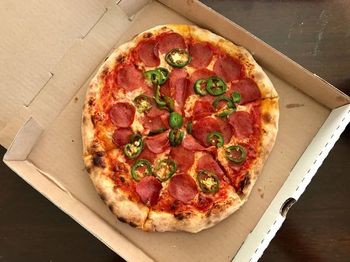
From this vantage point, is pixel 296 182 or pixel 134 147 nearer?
pixel 296 182

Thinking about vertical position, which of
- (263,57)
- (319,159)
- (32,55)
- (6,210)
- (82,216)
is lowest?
(6,210)

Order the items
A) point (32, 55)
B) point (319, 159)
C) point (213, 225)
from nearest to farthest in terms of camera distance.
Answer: point (319, 159), point (213, 225), point (32, 55)

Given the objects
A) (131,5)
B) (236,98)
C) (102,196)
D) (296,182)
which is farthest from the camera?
(131,5)

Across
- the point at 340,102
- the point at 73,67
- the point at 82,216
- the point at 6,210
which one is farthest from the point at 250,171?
the point at 6,210

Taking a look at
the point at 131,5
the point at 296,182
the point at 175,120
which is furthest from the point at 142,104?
the point at 296,182

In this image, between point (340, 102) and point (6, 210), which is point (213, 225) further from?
point (6, 210)

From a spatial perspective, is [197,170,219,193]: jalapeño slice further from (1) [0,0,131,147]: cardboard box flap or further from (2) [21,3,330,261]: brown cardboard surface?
(1) [0,0,131,147]: cardboard box flap

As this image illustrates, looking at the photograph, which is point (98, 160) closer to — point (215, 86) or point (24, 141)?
point (24, 141)
